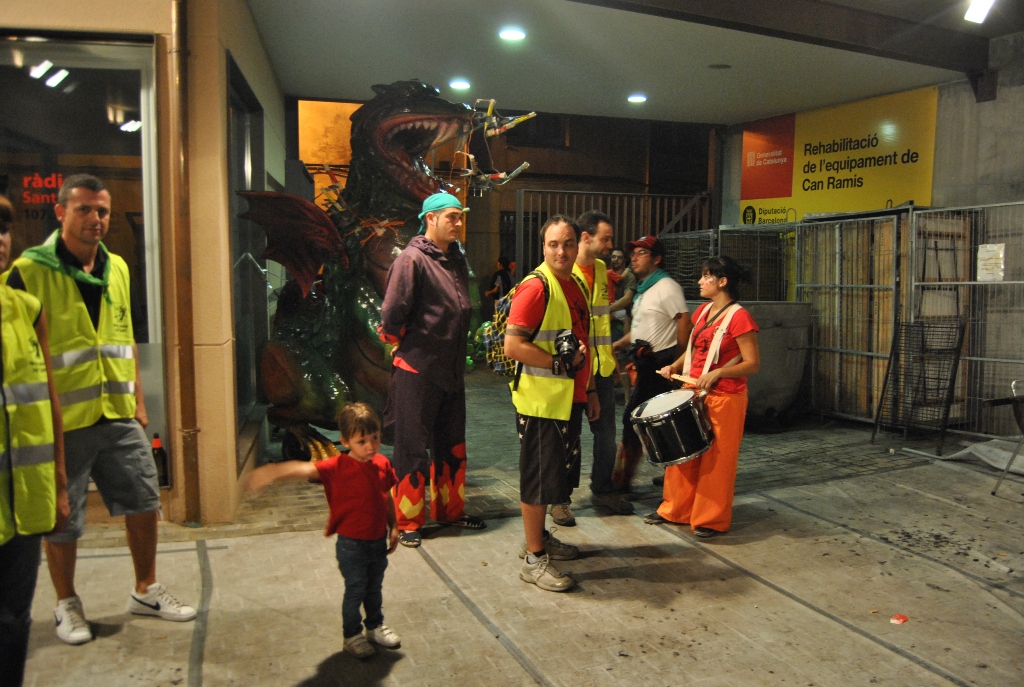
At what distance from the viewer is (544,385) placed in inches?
147

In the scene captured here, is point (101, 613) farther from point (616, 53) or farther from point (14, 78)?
Result: point (616, 53)

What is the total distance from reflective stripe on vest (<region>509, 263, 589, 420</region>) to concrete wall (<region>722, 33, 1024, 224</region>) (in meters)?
5.37

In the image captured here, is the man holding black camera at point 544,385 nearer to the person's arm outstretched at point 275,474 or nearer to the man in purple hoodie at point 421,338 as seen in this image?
the man in purple hoodie at point 421,338

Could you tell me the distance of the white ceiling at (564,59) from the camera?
20.0 feet

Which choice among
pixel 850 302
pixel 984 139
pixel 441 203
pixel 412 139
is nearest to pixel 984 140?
pixel 984 139

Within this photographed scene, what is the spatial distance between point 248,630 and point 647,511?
257cm

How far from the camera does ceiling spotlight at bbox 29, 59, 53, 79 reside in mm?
4426

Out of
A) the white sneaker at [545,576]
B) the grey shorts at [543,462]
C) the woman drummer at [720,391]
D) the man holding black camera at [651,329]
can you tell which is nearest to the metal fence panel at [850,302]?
the man holding black camera at [651,329]

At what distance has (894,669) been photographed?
10.0 feet

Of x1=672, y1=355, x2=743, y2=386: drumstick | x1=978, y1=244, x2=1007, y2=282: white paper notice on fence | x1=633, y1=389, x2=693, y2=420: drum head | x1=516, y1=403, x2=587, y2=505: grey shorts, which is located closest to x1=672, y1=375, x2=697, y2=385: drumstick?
x1=672, y1=355, x2=743, y2=386: drumstick

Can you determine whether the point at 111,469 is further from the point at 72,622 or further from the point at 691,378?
the point at 691,378

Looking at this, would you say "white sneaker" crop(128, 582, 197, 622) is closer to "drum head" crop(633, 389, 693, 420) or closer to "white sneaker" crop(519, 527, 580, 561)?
"white sneaker" crop(519, 527, 580, 561)

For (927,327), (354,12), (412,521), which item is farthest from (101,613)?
(927,327)

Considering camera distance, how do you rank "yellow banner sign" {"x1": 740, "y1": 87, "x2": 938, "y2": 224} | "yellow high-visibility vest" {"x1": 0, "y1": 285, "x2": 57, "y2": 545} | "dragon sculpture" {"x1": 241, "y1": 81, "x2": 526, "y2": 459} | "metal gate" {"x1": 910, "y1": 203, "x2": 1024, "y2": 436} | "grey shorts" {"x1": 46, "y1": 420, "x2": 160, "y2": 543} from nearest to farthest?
1. "yellow high-visibility vest" {"x1": 0, "y1": 285, "x2": 57, "y2": 545}
2. "grey shorts" {"x1": 46, "y1": 420, "x2": 160, "y2": 543}
3. "dragon sculpture" {"x1": 241, "y1": 81, "x2": 526, "y2": 459}
4. "metal gate" {"x1": 910, "y1": 203, "x2": 1024, "y2": 436}
5. "yellow banner sign" {"x1": 740, "y1": 87, "x2": 938, "y2": 224}
